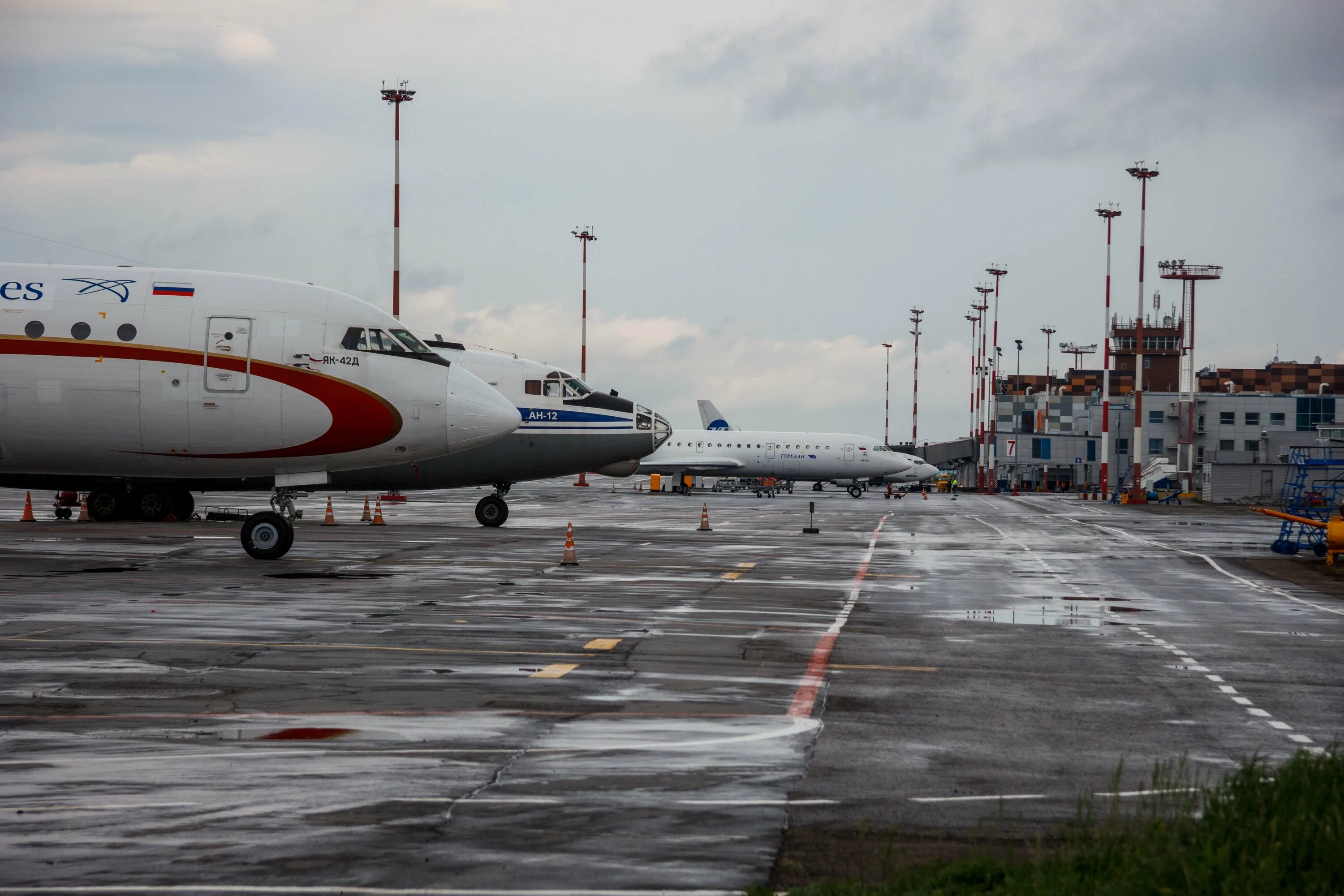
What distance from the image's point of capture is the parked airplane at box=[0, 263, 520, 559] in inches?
922

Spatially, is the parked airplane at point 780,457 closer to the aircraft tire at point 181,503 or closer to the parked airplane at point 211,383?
the aircraft tire at point 181,503

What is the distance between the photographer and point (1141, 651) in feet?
50.8

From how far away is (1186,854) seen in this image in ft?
20.1

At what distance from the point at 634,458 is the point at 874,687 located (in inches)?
1159

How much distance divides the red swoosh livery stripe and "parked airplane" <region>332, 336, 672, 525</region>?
1289 cm

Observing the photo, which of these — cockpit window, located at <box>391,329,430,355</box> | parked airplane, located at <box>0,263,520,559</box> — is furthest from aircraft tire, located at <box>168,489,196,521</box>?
cockpit window, located at <box>391,329,430,355</box>

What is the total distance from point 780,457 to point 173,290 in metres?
61.7

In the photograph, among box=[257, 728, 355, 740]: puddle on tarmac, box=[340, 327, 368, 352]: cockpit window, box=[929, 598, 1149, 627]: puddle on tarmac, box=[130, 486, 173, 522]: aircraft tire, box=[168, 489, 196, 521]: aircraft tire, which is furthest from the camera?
box=[168, 489, 196, 521]: aircraft tire

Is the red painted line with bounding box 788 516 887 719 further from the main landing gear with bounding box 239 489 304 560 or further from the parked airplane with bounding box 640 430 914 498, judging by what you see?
the parked airplane with bounding box 640 430 914 498

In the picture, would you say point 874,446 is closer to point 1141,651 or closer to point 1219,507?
point 1219,507

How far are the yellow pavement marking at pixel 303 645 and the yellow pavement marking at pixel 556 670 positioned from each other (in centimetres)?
60

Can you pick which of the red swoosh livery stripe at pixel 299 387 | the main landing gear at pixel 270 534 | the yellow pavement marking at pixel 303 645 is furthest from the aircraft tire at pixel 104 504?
the yellow pavement marking at pixel 303 645

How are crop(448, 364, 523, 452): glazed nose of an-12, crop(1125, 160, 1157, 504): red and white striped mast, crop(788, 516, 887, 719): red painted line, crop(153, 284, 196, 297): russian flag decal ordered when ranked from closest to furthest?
crop(788, 516, 887, 719): red painted line, crop(153, 284, 196, 297): russian flag decal, crop(448, 364, 523, 452): glazed nose of an-12, crop(1125, 160, 1157, 504): red and white striped mast

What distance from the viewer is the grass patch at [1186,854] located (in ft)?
19.0
